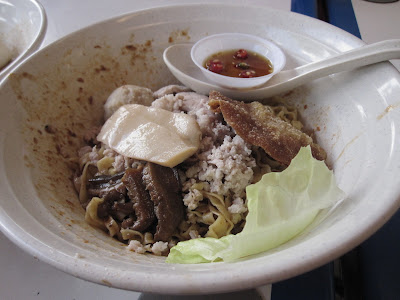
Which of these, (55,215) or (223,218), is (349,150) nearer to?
(223,218)

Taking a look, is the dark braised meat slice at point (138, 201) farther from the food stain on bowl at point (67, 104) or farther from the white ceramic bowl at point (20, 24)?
the white ceramic bowl at point (20, 24)

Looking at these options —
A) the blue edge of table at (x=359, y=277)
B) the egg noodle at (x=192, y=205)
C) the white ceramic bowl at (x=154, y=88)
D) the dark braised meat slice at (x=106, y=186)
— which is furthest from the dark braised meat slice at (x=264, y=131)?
the dark braised meat slice at (x=106, y=186)

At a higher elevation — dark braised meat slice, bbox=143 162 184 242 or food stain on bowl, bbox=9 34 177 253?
food stain on bowl, bbox=9 34 177 253

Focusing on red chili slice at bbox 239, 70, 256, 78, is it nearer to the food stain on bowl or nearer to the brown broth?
the brown broth

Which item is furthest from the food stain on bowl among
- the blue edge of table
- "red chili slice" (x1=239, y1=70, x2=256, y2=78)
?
the blue edge of table

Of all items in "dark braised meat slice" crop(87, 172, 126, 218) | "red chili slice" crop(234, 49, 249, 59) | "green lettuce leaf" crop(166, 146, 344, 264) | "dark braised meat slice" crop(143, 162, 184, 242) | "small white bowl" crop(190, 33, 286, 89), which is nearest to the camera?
"green lettuce leaf" crop(166, 146, 344, 264)

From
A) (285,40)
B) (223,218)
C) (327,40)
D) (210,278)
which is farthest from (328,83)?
(210,278)
